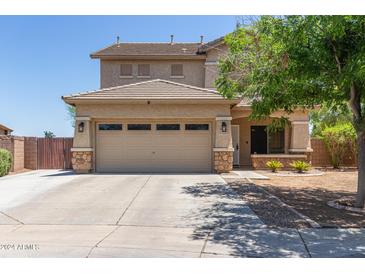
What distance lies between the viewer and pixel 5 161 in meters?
16.2

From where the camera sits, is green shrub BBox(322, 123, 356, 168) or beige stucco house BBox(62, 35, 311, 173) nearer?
beige stucco house BBox(62, 35, 311, 173)

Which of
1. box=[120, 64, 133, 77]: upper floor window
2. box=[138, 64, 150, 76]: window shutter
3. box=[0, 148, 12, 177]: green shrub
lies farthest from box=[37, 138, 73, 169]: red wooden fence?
box=[138, 64, 150, 76]: window shutter

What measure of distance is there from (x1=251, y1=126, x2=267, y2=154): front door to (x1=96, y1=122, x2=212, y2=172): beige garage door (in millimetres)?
4764

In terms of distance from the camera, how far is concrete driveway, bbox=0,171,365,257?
5.45 metres

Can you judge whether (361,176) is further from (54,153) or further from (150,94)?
(54,153)

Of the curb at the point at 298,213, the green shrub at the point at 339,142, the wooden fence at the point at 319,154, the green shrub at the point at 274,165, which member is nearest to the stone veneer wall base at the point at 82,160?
the curb at the point at 298,213

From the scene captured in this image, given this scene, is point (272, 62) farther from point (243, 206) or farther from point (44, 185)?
point (44, 185)

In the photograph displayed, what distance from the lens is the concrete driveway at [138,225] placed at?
5.45 m

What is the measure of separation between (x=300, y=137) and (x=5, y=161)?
52.0ft

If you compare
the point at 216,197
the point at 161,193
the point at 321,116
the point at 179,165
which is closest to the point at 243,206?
the point at 216,197

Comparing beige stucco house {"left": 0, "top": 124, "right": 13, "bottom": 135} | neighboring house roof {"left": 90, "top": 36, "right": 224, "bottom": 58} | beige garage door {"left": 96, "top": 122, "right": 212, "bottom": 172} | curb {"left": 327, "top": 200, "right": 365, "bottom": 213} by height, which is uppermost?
neighboring house roof {"left": 90, "top": 36, "right": 224, "bottom": 58}

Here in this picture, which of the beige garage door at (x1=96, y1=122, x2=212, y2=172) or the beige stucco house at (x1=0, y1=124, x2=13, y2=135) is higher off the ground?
the beige stucco house at (x1=0, y1=124, x2=13, y2=135)

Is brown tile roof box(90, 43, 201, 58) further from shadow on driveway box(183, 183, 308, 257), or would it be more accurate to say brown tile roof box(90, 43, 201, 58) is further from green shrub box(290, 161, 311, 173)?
shadow on driveway box(183, 183, 308, 257)

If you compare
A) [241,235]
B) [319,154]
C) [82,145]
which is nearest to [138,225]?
[241,235]
